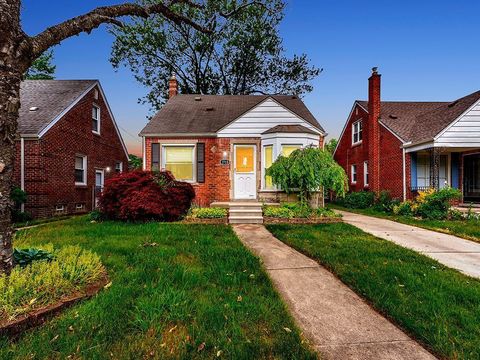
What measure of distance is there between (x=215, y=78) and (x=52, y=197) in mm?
18266

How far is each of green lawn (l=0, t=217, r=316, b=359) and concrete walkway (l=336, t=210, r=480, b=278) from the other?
139 inches

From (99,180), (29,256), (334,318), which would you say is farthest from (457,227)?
(99,180)

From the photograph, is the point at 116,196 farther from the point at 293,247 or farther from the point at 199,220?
the point at 293,247

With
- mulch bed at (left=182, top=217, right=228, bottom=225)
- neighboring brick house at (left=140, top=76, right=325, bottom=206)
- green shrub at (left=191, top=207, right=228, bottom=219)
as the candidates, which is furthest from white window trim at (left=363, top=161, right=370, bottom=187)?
mulch bed at (left=182, top=217, right=228, bottom=225)

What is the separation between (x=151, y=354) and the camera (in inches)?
77.3

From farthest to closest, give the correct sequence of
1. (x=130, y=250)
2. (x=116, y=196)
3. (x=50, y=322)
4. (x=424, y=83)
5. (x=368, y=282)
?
(x=424, y=83), (x=116, y=196), (x=130, y=250), (x=368, y=282), (x=50, y=322)

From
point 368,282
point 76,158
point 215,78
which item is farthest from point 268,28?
point 368,282

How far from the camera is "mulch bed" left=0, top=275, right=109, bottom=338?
212 centimetres

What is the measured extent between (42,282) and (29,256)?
0.78 meters

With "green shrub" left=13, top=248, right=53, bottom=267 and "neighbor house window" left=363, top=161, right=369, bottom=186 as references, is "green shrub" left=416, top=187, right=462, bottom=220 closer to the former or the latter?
"neighbor house window" left=363, top=161, right=369, bottom=186

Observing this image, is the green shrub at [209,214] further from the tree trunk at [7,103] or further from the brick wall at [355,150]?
the brick wall at [355,150]

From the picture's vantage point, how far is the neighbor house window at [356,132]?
1708cm

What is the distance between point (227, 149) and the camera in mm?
11375

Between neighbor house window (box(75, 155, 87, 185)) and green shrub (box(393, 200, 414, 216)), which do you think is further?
neighbor house window (box(75, 155, 87, 185))
